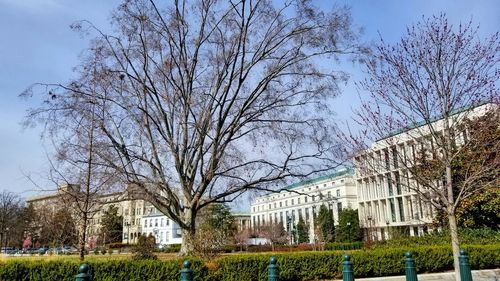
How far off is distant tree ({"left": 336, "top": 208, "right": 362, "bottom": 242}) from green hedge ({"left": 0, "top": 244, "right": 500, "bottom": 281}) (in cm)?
5490

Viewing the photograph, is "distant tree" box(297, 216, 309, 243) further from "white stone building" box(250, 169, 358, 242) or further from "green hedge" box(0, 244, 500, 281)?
"green hedge" box(0, 244, 500, 281)

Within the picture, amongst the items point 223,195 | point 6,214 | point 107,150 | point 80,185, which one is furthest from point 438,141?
point 6,214

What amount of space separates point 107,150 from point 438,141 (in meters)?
11.9

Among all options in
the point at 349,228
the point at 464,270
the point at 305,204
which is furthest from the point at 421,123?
the point at 305,204

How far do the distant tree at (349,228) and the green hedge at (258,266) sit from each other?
54901mm

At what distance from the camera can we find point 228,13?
17.1 metres

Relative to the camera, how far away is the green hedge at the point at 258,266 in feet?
34.5

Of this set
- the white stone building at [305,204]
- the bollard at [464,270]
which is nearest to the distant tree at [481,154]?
the bollard at [464,270]

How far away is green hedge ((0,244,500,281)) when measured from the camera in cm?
1052

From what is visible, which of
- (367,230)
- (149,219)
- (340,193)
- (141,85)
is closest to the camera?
(141,85)

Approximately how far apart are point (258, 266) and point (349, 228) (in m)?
61.6

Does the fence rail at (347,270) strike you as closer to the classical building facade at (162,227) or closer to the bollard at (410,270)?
the bollard at (410,270)

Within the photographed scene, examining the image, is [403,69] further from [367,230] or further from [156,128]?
[367,230]

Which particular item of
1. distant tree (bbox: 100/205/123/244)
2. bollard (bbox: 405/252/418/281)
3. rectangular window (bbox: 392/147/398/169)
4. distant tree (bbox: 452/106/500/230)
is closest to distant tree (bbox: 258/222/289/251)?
distant tree (bbox: 100/205/123/244)
